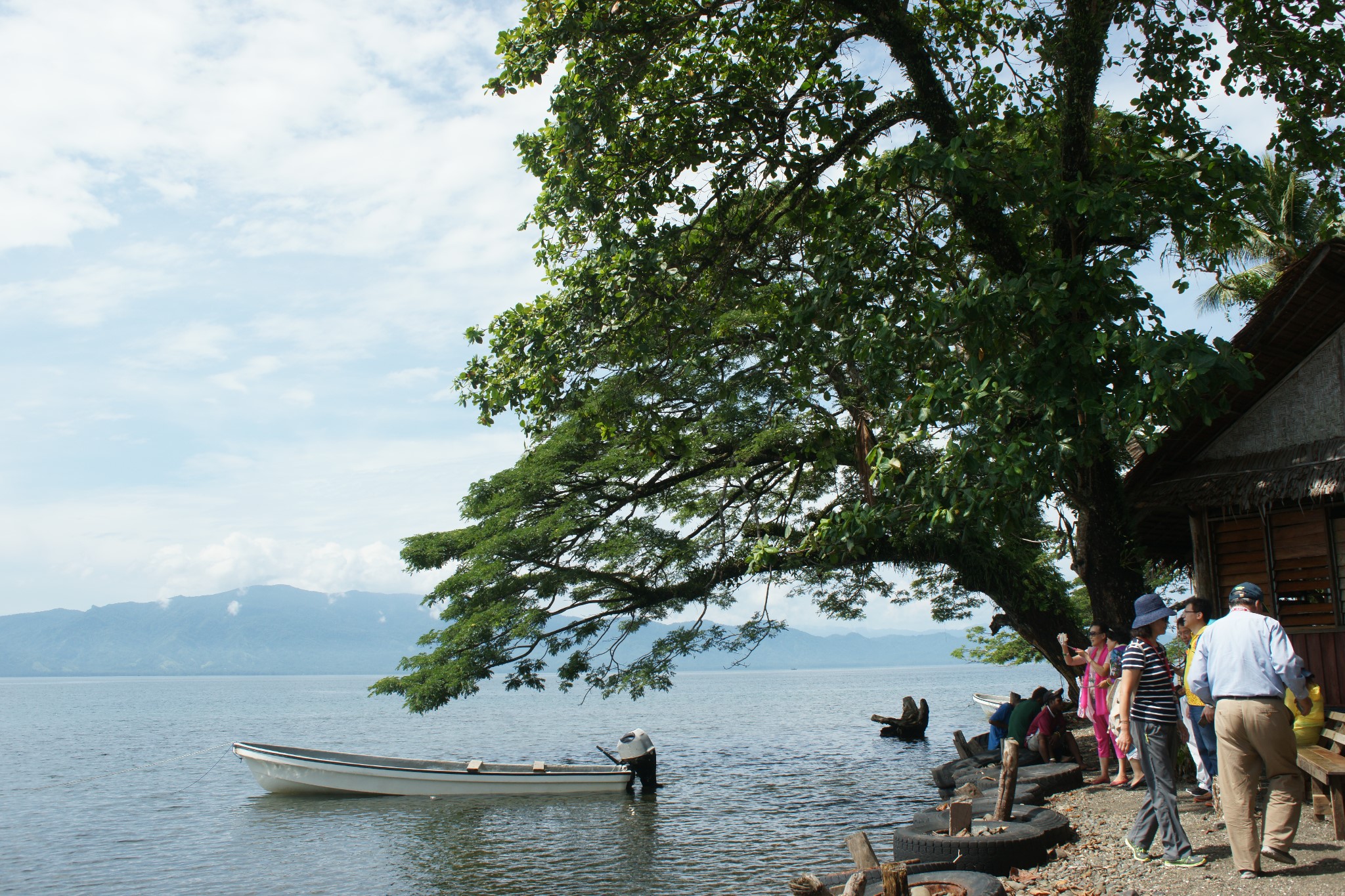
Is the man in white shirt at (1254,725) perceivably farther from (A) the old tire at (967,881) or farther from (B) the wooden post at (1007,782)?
(B) the wooden post at (1007,782)

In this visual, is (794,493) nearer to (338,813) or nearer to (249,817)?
(338,813)

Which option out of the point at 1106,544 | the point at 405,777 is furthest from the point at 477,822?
the point at 1106,544

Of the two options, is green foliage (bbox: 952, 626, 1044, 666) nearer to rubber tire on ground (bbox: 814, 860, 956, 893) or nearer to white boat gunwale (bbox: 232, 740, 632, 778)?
white boat gunwale (bbox: 232, 740, 632, 778)

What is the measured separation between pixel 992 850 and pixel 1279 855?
3038 millimetres

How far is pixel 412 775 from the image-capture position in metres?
22.1

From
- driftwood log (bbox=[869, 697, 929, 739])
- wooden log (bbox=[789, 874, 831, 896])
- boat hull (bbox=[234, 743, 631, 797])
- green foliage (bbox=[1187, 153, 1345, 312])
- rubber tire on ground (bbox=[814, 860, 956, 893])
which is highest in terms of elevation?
green foliage (bbox=[1187, 153, 1345, 312])

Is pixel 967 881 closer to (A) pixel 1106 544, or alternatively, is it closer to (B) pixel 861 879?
(B) pixel 861 879

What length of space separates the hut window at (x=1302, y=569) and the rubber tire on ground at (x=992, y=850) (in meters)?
4.49

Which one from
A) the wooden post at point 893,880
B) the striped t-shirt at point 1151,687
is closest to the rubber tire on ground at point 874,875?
the wooden post at point 893,880

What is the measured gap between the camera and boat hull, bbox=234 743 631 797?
2130cm

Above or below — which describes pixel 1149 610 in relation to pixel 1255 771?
above

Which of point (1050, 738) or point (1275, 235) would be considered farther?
point (1275, 235)

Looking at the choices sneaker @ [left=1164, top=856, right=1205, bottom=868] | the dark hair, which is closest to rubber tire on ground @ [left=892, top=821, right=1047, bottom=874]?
sneaker @ [left=1164, top=856, right=1205, bottom=868]

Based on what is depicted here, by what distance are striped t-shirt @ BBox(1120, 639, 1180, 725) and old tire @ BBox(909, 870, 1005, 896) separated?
1840mm
